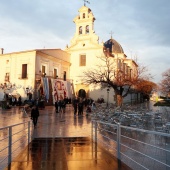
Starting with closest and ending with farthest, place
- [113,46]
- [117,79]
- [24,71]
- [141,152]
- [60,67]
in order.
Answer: [141,152], [117,79], [24,71], [60,67], [113,46]

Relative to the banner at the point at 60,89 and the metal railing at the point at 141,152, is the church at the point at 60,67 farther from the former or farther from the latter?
the metal railing at the point at 141,152

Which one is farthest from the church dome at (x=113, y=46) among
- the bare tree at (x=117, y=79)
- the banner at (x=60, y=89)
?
the banner at (x=60, y=89)

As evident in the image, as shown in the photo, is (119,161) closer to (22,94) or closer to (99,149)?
(99,149)

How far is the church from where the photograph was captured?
37.7m

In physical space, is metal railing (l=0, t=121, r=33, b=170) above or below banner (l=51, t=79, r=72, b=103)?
below

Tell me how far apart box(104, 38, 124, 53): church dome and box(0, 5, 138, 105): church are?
252 millimetres

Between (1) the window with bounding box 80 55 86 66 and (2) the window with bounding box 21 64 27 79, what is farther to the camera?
(1) the window with bounding box 80 55 86 66

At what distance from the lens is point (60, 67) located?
44.1 metres

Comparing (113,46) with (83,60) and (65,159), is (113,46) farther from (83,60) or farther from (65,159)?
(65,159)

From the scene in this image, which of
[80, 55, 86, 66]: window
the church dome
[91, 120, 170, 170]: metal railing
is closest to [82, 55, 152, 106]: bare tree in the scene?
[80, 55, 86, 66]: window

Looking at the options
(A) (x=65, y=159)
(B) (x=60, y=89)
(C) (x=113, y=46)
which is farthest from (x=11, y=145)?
(C) (x=113, y=46)

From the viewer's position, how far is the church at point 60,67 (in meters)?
37.7

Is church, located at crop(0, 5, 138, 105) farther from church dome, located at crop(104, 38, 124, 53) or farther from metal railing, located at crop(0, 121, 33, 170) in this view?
metal railing, located at crop(0, 121, 33, 170)

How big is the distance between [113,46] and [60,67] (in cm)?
1655
